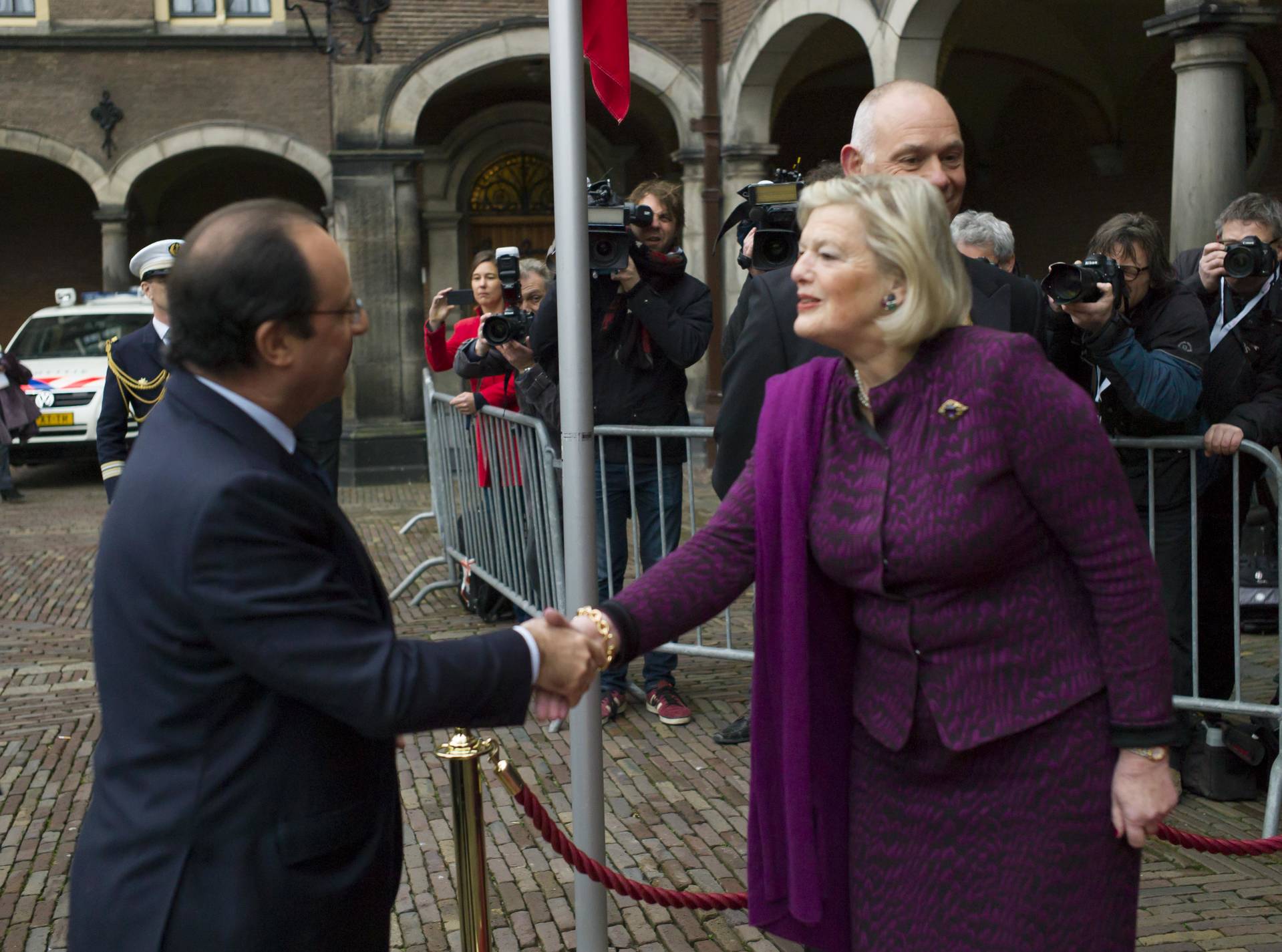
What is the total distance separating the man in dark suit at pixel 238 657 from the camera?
5.58 feet

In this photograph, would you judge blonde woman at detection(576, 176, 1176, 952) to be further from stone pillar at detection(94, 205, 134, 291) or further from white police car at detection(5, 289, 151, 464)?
stone pillar at detection(94, 205, 134, 291)

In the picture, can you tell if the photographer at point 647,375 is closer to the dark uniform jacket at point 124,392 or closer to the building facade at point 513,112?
the dark uniform jacket at point 124,392

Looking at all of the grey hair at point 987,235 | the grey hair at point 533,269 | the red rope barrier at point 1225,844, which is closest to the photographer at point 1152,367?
the grey hair at point 987,235

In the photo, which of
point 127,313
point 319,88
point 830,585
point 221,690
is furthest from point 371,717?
point 319,88

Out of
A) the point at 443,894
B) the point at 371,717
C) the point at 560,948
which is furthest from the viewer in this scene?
the point at 443,894

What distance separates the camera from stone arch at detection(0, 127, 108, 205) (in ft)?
59.2

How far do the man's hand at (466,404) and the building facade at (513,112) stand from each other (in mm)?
4215

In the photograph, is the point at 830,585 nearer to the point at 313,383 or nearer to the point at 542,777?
the point at 313,383

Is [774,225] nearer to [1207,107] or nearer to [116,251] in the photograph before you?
[1207,107]

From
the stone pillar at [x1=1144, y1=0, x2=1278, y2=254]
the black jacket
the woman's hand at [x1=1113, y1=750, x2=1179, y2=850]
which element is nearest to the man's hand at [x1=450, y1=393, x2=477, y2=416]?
the black jacket

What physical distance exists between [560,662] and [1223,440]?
300 cm

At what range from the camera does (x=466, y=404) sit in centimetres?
662

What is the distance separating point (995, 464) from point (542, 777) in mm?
3290

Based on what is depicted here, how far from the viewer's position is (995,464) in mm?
2002
